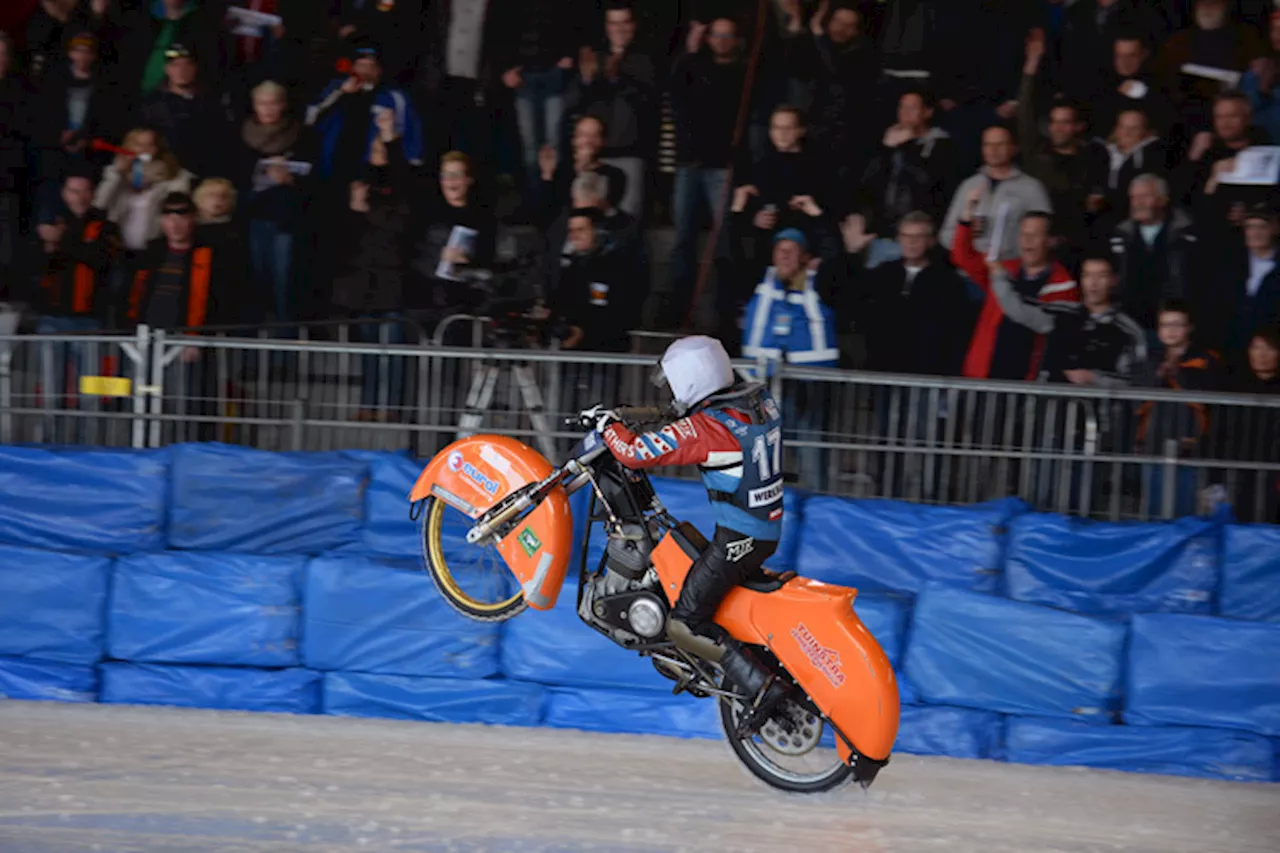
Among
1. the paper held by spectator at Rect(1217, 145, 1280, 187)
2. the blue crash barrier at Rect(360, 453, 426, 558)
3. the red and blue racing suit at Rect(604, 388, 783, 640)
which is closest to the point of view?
the red and blue racing suit at Rect(604, 388, 783, 640)

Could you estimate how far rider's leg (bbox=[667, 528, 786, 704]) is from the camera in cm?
624

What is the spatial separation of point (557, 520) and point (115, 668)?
3.52m

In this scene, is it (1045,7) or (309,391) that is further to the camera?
(1045,7)

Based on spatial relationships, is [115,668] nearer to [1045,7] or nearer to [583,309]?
[583,309]

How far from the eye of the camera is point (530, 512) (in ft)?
20.9

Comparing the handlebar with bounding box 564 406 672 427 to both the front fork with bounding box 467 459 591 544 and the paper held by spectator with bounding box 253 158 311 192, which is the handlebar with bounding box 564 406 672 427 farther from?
the paper held by spectator with bounding box 253 158 311 192

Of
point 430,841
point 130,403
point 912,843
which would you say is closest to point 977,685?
point 912,843

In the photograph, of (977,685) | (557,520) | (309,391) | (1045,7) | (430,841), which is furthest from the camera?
(1045,7)

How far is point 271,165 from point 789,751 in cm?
655

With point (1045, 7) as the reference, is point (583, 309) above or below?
below

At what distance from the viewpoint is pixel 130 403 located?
31.6 feet

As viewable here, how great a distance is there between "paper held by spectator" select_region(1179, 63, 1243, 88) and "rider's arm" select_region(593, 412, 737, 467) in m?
6.03

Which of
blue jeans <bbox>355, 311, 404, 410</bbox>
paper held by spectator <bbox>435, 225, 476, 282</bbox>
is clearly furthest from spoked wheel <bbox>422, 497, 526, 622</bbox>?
paper held by spectator <bbox>435, 225, 476, 282</bbox>

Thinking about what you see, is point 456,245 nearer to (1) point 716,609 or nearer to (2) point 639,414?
(2) point 639,414
